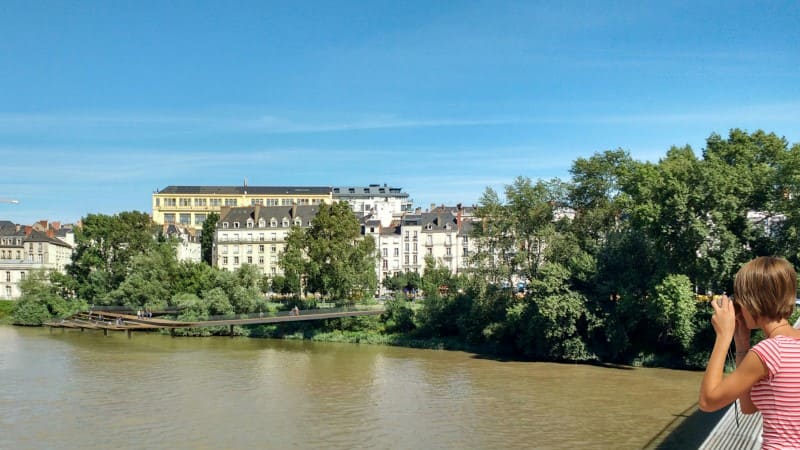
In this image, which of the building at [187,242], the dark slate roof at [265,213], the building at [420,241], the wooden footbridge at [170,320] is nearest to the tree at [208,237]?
the building at [187,242]

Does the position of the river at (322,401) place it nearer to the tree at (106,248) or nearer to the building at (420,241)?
the tree at (106,248)

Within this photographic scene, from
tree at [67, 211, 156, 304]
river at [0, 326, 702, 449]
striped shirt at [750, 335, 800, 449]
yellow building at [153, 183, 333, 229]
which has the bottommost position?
river at [0, 326, 702, 449]

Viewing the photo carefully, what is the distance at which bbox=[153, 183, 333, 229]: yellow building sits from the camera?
433 ft

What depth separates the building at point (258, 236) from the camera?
93250 mm

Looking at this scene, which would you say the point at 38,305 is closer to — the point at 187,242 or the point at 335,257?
the point at 335,257

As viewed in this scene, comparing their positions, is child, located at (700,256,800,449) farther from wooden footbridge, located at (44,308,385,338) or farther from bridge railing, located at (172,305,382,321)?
bridge railing, located at (172,305,382,321)

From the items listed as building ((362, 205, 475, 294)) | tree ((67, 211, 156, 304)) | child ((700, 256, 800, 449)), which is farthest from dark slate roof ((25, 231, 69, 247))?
child ((700, 256, 800, 449))

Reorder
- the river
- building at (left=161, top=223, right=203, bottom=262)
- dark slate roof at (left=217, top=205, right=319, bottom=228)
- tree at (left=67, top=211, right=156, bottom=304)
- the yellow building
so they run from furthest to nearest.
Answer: the yellow building < building at (left=161, top=223, right=203, bottom=262) < dark slate roof at (left=217, top=205, right=319, bottom=228) < tree at (left=67, top=211, right=156, bottom=304) < the river

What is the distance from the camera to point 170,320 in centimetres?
5928

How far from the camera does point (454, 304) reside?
51.0 metres

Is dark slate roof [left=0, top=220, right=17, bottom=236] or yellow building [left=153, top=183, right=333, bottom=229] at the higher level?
yellow building [left=153, top=183, right=333, bottom=229]

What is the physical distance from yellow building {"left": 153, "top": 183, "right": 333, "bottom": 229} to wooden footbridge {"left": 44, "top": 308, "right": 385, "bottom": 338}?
6764 cm

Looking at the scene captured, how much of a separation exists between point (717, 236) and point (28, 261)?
77108 mm

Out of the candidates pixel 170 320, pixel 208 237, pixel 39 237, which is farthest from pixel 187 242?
pixel 170 320
